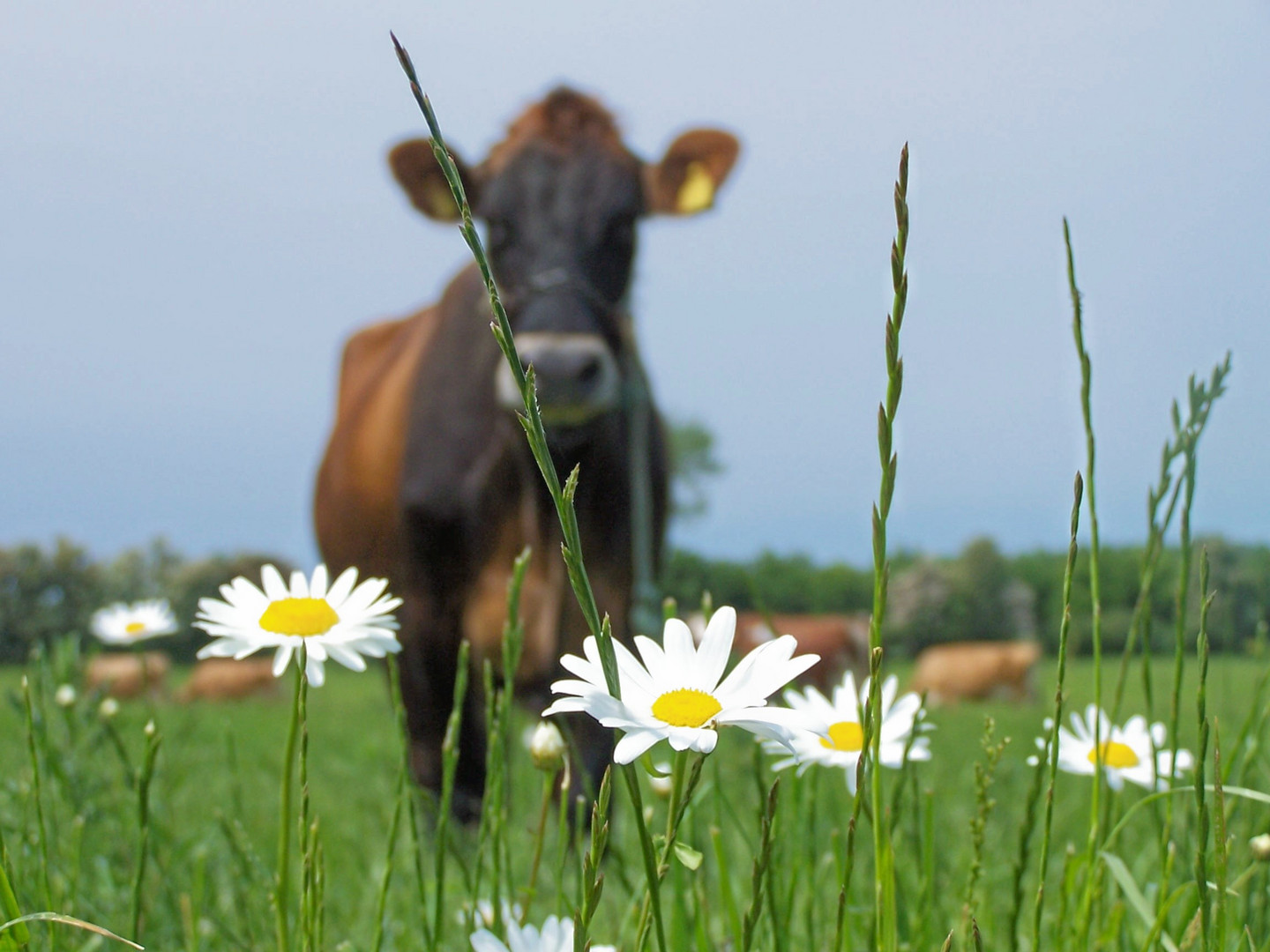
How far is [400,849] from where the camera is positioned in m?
2.43

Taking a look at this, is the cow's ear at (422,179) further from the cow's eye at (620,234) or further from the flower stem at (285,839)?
the flower stem at (285,839)

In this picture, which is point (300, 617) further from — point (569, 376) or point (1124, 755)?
point (569, 376)

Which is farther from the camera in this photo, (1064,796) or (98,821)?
(1064,796)

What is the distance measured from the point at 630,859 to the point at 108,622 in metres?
0.89

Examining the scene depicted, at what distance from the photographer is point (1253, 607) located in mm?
1395

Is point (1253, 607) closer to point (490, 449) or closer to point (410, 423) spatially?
point (490, 449)

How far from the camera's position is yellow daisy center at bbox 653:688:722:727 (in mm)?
454

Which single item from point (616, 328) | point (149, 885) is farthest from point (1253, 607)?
point (616, 328)

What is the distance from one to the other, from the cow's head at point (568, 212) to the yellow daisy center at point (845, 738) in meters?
1.84

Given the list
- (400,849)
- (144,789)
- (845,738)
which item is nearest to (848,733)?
(845,738)

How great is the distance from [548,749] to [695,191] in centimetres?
303

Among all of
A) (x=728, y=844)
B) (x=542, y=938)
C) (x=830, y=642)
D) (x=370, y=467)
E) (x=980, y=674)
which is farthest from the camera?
(x=980, y=674)

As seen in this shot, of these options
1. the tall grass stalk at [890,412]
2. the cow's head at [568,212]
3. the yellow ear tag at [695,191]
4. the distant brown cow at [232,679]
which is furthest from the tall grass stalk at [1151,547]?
the distant brown cow at [232,679]

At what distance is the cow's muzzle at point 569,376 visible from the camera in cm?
259
